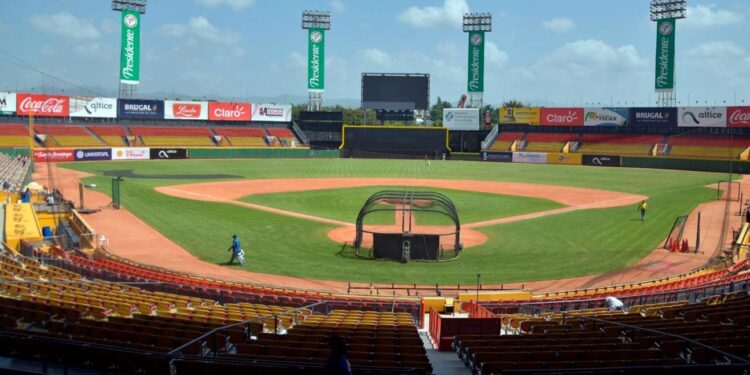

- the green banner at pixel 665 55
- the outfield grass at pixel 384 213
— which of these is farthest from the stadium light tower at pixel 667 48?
the outfield grass at pixel 384 213

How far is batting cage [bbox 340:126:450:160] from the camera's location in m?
102

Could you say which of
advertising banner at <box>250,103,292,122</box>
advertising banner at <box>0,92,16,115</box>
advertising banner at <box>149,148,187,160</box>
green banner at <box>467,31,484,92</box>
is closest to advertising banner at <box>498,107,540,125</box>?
green banner at <box>467,31,484,92</box>

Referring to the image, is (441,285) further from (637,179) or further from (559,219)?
(637,179)

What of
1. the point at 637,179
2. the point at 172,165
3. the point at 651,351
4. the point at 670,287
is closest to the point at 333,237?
the point at 670,287

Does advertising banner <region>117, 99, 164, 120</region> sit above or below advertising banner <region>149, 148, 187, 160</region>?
above

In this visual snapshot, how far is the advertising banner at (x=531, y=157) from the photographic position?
95.1 m

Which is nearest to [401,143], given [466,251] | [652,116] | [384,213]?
[652,116]

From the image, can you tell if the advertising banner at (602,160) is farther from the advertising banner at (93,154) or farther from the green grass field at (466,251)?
the advertising banner at (93,154)

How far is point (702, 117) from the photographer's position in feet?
291

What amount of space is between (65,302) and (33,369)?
495 cm

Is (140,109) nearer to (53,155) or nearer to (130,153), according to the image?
(130,153)

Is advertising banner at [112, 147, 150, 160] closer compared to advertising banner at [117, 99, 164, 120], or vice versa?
advertising banner at [112, 147, 150, 160]

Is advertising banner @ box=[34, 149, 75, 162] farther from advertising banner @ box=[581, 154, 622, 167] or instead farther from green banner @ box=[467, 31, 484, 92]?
advertising banner @ box=[581, 154, 622, 167]

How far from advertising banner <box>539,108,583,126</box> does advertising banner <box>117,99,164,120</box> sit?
187 ft
